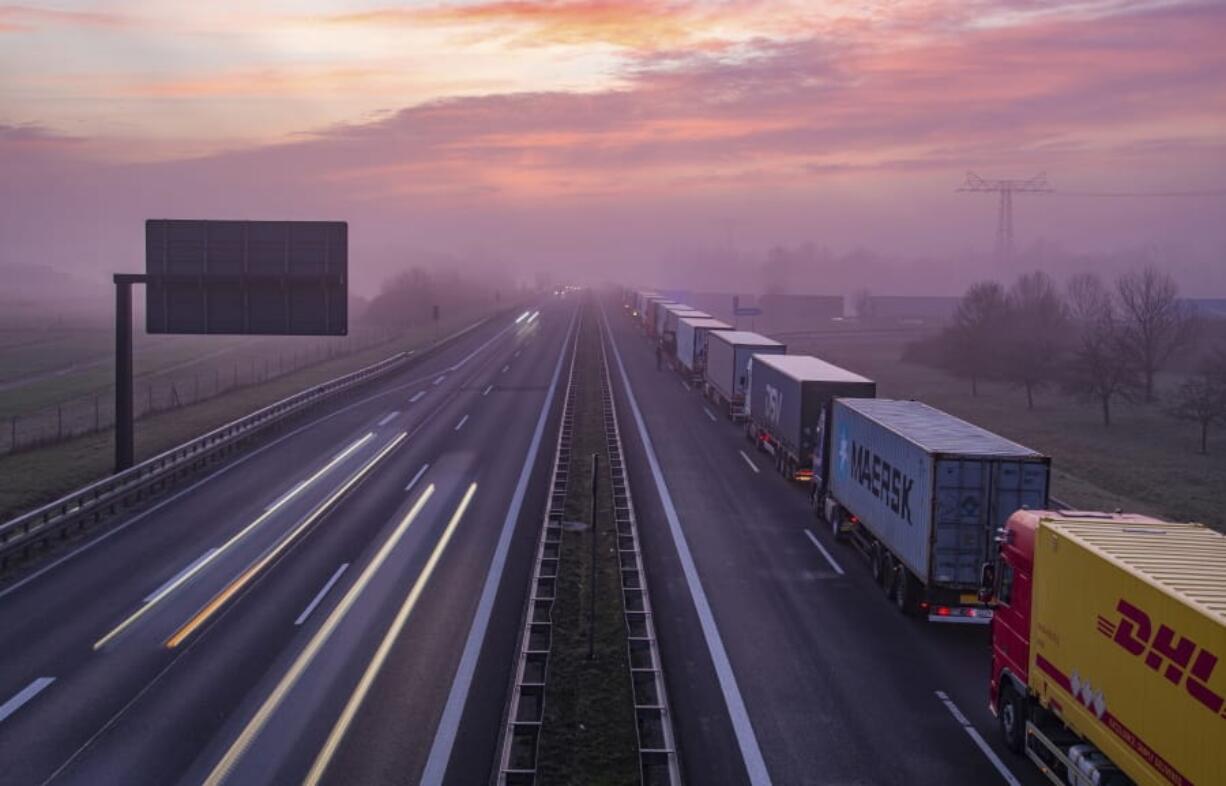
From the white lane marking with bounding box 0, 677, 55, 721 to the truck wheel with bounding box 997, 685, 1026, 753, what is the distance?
593 inches

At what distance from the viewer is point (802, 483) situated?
35.9 metres

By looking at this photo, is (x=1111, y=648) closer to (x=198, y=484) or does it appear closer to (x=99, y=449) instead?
(x=198, y=484)

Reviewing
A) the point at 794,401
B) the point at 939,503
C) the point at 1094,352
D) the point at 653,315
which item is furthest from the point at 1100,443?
the point at 653,315

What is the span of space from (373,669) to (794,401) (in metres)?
20.0

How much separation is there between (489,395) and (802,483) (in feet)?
89.1

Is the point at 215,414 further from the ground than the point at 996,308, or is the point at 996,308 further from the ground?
the point at 996,308

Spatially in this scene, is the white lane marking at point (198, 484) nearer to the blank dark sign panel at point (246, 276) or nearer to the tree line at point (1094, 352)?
the blank dark sign panel at point (246, 276)

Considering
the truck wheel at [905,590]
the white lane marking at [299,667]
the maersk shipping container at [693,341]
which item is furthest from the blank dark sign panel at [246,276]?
the maersk shipping container at [693,341]

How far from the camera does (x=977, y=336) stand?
3004 inches

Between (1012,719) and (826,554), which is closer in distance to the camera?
(1012,719)

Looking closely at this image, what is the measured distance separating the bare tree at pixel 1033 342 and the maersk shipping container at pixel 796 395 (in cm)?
3031

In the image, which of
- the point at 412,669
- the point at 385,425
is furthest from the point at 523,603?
the point at 385,425

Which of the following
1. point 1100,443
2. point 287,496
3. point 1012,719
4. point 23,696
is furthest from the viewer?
point 1100,443

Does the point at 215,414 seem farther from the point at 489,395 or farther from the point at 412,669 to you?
the point at 412,669
